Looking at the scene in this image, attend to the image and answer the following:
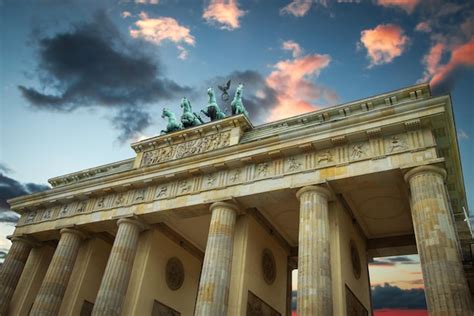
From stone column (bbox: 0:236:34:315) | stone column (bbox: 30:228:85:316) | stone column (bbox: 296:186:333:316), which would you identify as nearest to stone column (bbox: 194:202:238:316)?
stone column (bbox: 296:186:333:316)

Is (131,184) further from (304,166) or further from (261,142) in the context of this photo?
(304,166)

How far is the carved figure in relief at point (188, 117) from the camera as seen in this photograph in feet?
78.4

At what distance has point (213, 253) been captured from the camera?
17000 millimetres

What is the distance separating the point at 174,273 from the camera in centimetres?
2259

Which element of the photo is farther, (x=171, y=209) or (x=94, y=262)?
(x=94, y=262)

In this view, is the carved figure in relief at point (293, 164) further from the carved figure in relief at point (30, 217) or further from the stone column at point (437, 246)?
the carved figure in relief at point (30, 217)

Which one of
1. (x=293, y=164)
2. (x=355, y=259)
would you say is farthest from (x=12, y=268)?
(x=355, y=259)

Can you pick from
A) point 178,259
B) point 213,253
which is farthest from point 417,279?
point 213,253

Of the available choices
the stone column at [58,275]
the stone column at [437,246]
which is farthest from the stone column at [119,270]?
the stone column at [437,246]

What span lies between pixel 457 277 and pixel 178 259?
1532 cm

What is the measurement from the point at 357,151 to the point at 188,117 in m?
11.2

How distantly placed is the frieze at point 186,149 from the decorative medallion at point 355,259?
7.97 m

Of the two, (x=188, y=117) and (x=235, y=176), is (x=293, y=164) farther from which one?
(x=188, y=117)

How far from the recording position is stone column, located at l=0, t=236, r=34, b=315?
22.8 meters
